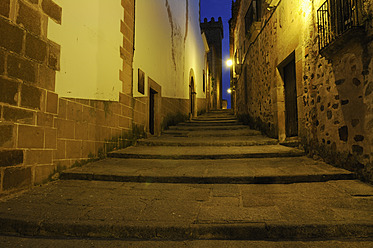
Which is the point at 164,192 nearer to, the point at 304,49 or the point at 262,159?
the point at 262,159

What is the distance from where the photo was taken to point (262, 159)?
14.1ft

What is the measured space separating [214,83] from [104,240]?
2523 cm

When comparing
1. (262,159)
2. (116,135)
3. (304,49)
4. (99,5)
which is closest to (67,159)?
(116,135)

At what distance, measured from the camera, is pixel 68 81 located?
11.7 ft

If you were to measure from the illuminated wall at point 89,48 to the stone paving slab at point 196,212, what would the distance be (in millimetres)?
1786

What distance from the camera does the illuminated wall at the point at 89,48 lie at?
3479 millimetres

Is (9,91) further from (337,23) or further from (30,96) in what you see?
(337,23)

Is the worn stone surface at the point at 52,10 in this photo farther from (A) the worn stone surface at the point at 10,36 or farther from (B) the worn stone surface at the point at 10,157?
(B) the worn stone surface at the point at 10,157

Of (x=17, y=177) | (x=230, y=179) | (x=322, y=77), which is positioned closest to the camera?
(x=17, y=177)

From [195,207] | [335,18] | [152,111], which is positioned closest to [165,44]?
[152,111]

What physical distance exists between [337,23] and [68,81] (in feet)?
13.8

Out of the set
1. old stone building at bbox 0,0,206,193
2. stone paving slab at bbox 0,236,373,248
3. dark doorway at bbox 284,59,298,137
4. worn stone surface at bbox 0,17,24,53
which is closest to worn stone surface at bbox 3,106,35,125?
old stone building at bbox 0,0,206,193

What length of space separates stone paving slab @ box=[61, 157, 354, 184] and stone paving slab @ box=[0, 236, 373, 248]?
53.0 inches

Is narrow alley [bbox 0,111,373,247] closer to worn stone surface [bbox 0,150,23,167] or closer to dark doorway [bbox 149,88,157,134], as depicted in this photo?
worn stone surface [bbox 0,150,23,167]
